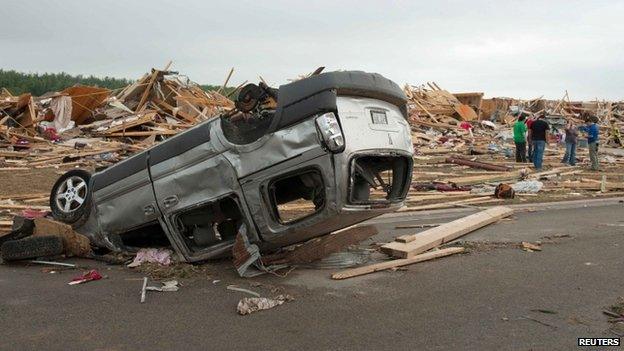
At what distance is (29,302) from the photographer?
468 cm

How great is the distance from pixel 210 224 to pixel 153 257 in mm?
694

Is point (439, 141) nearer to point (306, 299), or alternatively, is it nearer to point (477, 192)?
point (477, 192)

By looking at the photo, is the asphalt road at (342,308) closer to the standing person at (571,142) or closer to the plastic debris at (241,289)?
the plastic debris at (241,289)

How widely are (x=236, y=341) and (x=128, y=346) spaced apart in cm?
69

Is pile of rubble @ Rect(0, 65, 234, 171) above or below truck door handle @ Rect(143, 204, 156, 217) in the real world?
above

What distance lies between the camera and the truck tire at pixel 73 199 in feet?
20.0

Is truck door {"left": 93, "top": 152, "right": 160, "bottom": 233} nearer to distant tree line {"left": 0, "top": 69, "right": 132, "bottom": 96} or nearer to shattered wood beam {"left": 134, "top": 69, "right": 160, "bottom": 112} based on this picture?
shattered wood beam {"left": 134, "top": 69, "right": 160, "bottom": 112}

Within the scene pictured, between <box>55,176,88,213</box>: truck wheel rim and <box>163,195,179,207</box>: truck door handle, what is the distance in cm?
125

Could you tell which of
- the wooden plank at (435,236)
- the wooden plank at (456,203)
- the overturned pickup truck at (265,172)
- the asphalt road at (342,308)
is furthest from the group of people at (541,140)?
the overturned pickup truck at (265,172)

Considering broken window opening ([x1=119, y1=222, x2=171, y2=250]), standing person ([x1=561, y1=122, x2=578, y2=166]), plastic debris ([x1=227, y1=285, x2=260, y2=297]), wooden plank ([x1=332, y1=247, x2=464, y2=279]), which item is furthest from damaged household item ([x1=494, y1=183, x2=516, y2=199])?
standing person ([x1=561, y1=122, x2=578, y2=166])

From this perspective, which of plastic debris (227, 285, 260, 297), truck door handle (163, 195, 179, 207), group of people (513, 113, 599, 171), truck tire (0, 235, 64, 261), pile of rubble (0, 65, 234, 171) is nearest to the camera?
plastic debris (227, 285, 260, 297)

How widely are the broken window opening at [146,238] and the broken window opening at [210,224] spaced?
1.27ft

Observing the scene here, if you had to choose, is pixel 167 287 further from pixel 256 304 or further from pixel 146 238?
pixel 146 238

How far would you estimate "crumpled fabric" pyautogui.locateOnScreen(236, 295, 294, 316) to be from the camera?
4.39 meters
